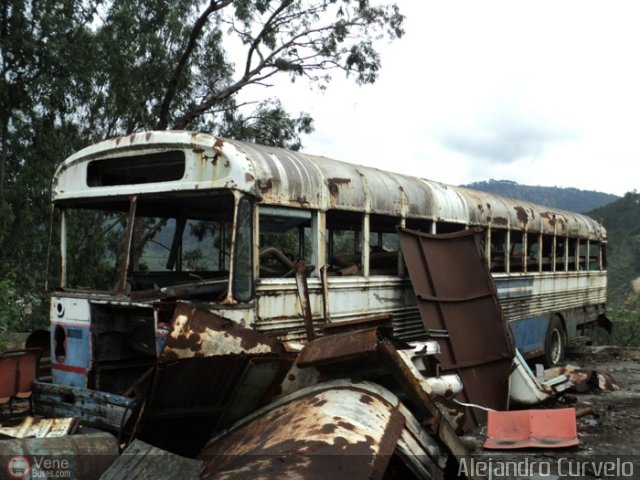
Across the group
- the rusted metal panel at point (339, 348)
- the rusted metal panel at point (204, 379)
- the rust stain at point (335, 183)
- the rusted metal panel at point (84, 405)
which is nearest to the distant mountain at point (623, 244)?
the rust stain at point (335, 183)

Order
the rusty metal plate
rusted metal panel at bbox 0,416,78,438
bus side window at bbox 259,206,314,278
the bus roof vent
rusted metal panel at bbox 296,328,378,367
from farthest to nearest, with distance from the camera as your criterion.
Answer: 1. the bus roof vent
2. bus side window at bbox 259,206,314,278
3. rusted metal panel at bbox 0,416,78,438
4. rusted metal panel at bbox 296,328,378,367
5. the rusty metal plate

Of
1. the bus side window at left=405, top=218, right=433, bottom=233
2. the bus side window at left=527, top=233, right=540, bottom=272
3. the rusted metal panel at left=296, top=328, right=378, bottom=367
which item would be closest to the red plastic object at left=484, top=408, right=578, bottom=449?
the bus side window at left=405, top=218, right=433, bottom=233

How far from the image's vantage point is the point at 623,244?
67562mm

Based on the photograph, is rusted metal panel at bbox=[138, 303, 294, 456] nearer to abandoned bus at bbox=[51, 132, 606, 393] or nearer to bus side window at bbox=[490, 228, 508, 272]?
abandoned bus at bbox=[51, 132, 606, 393]

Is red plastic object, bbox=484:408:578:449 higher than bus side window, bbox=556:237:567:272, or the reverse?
bus side window, bbox=556:237:567:272

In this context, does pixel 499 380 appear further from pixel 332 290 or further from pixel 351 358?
pixel 351 358

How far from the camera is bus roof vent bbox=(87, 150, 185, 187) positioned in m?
5.24

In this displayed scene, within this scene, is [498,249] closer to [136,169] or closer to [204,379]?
[136,169]

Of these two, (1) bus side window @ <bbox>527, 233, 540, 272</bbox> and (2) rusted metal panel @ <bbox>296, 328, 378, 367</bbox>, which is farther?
(1) bus side window @ <bbox>527, 233, 540, 272</bbox>

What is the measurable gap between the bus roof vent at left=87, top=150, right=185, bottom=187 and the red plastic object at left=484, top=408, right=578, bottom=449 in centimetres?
392

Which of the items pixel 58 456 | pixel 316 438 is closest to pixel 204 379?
pixel 316 438

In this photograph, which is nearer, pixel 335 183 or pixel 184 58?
pixel 335 183

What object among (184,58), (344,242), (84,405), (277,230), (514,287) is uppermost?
(184,58)

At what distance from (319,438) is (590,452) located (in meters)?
3.86
